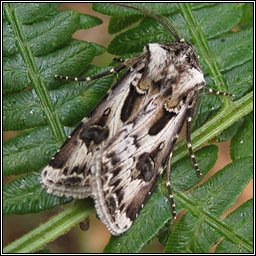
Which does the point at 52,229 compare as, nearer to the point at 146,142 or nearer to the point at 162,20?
the point at 146,142

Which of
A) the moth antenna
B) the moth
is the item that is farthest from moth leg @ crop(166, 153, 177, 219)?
the moth antenna

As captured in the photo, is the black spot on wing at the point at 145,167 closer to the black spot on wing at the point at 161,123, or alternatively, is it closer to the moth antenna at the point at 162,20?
the black spot on wing at the point at 161,123

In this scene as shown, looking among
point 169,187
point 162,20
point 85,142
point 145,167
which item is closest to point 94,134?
point 85,142

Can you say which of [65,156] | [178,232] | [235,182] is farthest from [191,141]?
[65,156]

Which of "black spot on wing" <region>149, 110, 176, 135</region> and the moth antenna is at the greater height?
the moth antenna

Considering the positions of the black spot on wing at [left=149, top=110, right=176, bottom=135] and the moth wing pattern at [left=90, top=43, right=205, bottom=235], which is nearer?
the moth wing pattern at [left=90, top=43, right=205, bottom=235]

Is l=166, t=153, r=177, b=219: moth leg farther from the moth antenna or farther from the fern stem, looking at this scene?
the moth antenna

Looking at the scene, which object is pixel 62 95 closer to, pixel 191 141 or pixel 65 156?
pixel 65 156
